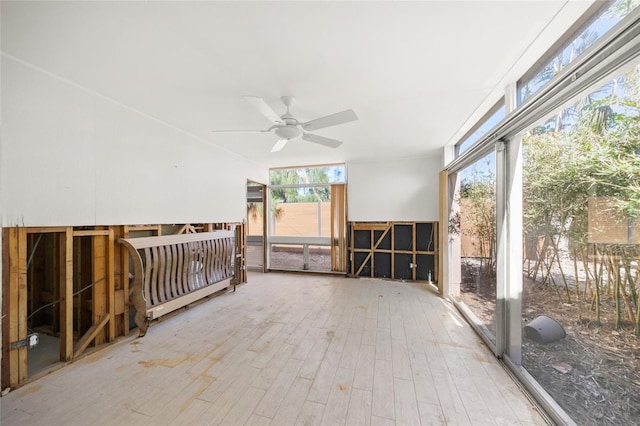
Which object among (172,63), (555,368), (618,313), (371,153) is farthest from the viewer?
(371,153)

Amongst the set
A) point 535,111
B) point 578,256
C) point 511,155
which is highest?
point 535,111

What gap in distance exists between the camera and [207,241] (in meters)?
3.78

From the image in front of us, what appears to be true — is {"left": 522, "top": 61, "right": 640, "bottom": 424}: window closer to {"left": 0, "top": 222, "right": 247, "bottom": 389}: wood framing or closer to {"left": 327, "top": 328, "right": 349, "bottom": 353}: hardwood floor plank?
{"left": 327, "top": 328, "right": 349, "bottom": 353}: hardwood floor plank

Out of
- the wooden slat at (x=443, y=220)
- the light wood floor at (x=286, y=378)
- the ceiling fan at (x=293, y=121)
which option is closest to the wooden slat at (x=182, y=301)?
the light wood floor at (x=286, y=378)

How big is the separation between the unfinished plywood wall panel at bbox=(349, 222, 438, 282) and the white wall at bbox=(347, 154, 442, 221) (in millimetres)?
212

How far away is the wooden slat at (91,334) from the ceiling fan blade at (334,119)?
3.09 meters

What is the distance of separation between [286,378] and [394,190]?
4.29 m

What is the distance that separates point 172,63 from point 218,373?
271cm

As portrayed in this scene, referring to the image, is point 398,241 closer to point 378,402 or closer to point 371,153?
point 371,153

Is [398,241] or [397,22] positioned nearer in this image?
[397,22]

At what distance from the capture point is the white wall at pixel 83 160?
1.87 metres

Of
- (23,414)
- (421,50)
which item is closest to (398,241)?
(421,50)

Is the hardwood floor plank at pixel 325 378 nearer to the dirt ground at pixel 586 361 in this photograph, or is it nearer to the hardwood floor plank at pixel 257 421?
the hardwood floor plank at pixel 257 421

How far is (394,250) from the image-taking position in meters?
5.22
